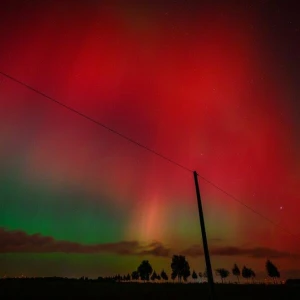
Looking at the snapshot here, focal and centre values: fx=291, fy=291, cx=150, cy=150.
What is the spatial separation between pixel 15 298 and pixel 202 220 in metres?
32.2

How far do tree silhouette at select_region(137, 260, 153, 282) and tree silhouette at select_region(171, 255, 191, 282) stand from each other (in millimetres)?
20493

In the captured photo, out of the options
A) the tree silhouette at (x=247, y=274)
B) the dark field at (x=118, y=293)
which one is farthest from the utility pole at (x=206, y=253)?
the tree silhouette at (x=247, y=274)

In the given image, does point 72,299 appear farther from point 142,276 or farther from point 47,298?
point 142,276

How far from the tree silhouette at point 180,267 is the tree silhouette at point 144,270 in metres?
20.5

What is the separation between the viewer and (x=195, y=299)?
42.6 metres

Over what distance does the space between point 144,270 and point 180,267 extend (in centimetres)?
2746

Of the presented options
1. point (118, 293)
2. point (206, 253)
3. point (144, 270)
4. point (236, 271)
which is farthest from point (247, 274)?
point (206, 253)

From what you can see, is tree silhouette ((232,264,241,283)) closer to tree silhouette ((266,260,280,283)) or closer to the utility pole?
tree silhouette ((266,260,280,283))

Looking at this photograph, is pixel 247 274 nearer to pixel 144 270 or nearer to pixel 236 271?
pixel 236 271

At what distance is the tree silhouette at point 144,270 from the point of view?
18188cm

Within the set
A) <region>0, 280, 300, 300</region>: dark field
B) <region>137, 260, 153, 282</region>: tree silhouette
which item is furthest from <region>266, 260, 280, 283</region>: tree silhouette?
<region>0, 280, 300, 300</region>: dark field

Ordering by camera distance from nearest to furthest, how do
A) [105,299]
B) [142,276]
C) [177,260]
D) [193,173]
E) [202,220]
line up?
1. [202,220]
2. [193,173]
3. [105,299]
4. [177,260]
5. [142,276]

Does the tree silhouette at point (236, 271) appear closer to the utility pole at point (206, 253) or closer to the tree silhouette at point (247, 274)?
the tree silhouette at point (247, 274)

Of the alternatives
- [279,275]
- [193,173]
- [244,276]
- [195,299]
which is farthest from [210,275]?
[244,276]
